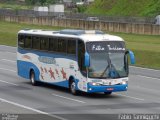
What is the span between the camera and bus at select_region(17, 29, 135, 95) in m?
27.1

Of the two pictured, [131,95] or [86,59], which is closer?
[86,59]

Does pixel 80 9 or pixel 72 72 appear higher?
pixel 72 72

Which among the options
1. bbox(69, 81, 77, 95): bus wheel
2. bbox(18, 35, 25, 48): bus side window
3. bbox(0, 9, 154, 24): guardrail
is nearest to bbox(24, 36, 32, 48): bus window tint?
bbox(18, 35, 25, 48): bus side window

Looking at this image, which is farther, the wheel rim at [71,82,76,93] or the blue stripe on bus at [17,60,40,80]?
the blue stripe on bus at [17,60,40,80]

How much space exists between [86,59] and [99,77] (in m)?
1.13

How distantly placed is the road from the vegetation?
59409 mm

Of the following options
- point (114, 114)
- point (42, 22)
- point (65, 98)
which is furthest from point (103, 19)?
point (114, 114)

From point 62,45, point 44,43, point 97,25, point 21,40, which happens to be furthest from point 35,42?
point 97,25

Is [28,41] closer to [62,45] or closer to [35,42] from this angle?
[35,42]

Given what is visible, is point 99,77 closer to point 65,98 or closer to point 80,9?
point 65,98

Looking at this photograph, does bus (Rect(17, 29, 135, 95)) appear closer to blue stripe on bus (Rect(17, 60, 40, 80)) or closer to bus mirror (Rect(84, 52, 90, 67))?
bus mirror (Rect(84, 52, 90, 67))

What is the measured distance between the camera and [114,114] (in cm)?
2194

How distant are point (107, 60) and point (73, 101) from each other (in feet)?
8.74

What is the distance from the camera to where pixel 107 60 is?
27266 millimetres
